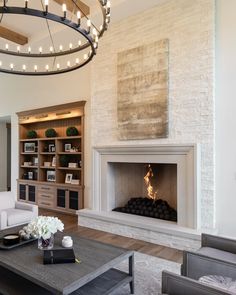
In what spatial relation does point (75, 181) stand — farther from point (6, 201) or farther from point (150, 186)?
point (150, 186)

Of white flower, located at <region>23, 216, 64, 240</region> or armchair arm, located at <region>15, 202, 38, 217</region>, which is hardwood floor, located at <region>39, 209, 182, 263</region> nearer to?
armchair arm, located at <region>15, 202, 38, 217</region>

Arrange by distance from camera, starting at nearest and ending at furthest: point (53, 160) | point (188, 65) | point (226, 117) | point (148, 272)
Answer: point (148, 272), point (226, 117), point (188, 65), point (53, 160)

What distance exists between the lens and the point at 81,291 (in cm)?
223

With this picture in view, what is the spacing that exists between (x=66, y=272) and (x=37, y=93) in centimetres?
573

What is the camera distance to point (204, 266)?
7.37 feet

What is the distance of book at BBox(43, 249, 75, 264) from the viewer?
2266mm

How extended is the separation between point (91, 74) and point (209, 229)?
12.2 feet

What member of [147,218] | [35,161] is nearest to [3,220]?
[147,218]

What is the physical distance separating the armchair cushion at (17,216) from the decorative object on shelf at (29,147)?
9.00 ft

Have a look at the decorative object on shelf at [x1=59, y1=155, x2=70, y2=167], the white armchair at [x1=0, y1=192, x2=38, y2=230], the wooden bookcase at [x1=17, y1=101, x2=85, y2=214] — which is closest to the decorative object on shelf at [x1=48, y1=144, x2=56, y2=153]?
the wooden bookcase at [x1=17, y1=101, x2=85, y2=214]

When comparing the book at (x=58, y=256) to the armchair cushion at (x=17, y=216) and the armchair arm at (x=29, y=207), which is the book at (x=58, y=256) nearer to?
the armchair cushion at (x=17, y=216)

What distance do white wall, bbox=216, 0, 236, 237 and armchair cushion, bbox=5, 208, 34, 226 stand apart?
3204mm

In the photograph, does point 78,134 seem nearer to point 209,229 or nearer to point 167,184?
point 167,184

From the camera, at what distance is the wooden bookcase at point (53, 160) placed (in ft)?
19.3
